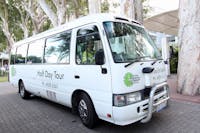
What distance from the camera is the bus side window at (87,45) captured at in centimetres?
353

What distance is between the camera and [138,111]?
3207mm

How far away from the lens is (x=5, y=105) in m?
6.28

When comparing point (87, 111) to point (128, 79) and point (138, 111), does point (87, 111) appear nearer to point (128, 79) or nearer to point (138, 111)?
point (138, 111)

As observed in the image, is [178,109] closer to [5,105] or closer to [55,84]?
[55,84]

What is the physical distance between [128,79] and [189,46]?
3700 mm

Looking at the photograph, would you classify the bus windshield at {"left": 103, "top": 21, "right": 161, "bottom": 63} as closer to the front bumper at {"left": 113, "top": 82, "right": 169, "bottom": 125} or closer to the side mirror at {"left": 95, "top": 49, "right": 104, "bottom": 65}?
the side mirror at {"left": 95, "top": 49, "right": 104, "bottom": 65}

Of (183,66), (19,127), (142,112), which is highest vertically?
(183,66)

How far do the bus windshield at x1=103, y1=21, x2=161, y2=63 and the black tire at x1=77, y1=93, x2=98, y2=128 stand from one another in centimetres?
117

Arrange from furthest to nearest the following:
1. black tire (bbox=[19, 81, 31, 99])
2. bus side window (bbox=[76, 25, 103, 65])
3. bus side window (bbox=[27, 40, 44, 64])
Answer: black tire (bbox=[19, 81, 31, 99]), bus side window (bbox=[27, 40, 44, 64]), bus side window (bbox=[76, 25, 103, 65])

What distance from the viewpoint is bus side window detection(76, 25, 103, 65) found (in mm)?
3527

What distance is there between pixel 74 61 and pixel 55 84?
3.54 feet

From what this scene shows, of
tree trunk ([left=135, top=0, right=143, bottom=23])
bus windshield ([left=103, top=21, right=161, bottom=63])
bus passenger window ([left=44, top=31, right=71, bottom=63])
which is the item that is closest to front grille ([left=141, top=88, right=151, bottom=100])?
bus windshield ([left=103, top=21, right=161, bottom=63])

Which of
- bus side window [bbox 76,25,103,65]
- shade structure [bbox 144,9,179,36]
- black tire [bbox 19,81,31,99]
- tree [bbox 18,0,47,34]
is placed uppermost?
tree [bbox 18,0,47,34]

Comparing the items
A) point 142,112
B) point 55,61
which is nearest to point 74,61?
point 55,61
